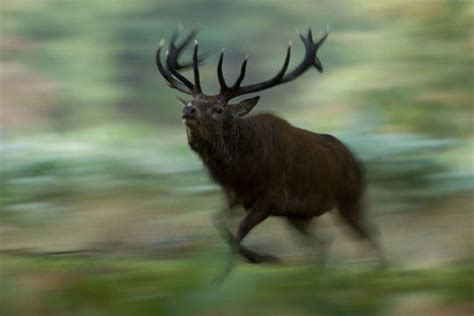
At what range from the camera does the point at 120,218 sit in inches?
311

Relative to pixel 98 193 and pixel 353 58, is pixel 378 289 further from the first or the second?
pixel 353 58

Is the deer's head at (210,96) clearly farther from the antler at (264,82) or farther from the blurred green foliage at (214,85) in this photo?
the blurred green foliage at (214,85)

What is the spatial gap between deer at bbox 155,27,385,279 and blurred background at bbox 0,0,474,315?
311 mm

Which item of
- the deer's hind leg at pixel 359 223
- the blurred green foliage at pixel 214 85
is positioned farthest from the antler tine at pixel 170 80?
the blurred green foliage at pixel 214 85

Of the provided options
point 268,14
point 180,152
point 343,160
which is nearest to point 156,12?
point 268,14

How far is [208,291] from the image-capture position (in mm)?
2432

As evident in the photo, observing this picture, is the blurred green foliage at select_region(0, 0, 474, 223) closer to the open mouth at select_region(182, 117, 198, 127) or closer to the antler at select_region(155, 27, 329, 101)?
the antler at select_region(155, 27, 329, 101)

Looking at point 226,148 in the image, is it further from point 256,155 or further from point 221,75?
point 221,75

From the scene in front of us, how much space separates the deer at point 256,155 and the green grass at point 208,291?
64.8 inches

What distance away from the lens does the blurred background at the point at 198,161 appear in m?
2.60

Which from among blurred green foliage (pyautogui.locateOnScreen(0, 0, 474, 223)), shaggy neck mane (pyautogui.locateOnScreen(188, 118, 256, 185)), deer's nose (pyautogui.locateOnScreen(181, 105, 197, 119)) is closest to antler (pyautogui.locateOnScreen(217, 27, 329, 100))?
shaggy neck mane (pyautogui.locateOnScreen(188, 118, 256, 185))

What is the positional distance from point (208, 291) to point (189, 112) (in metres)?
1.96

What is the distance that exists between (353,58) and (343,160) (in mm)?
5661

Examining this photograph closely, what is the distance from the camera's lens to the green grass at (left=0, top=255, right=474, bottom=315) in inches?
95.6
